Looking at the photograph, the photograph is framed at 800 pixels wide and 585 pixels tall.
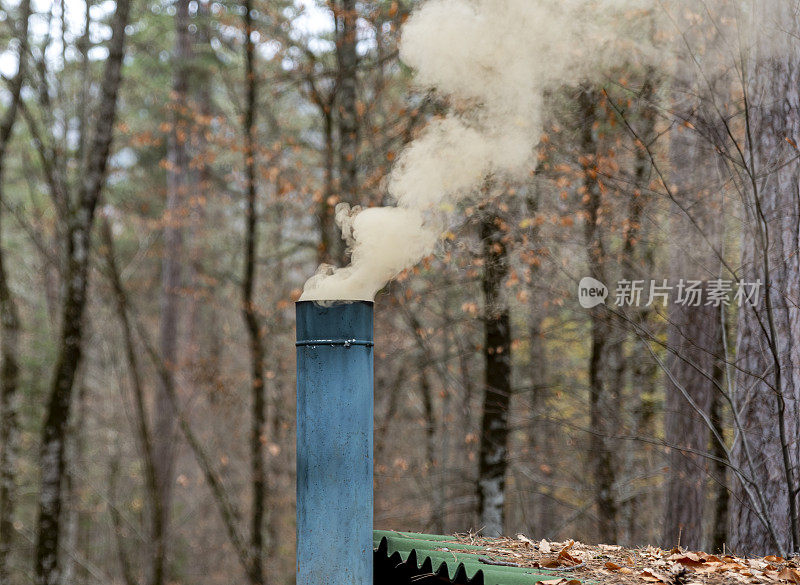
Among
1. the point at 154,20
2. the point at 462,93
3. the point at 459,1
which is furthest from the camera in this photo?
the point at 154,20

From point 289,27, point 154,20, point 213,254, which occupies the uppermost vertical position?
point 154,20

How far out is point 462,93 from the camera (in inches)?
297

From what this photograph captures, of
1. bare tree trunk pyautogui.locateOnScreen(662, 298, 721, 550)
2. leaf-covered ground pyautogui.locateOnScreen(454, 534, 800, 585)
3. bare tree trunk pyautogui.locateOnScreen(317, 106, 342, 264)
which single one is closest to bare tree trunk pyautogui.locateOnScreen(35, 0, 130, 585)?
bare tree trunk pyautogui.locateOnScreen(317, 106, 342, 264)

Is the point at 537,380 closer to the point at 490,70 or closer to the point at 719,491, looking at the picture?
the point at 719,491

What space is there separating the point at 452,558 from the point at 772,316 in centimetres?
331

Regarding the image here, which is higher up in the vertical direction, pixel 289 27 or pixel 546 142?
pixel 289 27

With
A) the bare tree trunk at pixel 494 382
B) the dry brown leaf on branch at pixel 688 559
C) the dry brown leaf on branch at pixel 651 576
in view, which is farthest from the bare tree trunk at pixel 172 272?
the dry brown leaf on branch at pixel 651 576

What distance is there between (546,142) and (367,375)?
467 cm

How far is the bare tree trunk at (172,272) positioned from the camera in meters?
13.6

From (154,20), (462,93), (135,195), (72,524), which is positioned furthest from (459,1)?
(72,524)

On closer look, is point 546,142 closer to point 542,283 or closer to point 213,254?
point 542,283

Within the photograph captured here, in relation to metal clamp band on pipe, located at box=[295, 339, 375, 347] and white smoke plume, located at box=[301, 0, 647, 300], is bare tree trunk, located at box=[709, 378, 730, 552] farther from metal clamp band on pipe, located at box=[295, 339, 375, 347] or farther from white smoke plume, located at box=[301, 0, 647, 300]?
metal clamp band on pipe, located at box=[295, 339, 375, 347]

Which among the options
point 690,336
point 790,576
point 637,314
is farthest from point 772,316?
point 790,576

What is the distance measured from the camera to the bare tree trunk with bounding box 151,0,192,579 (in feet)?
44.5
